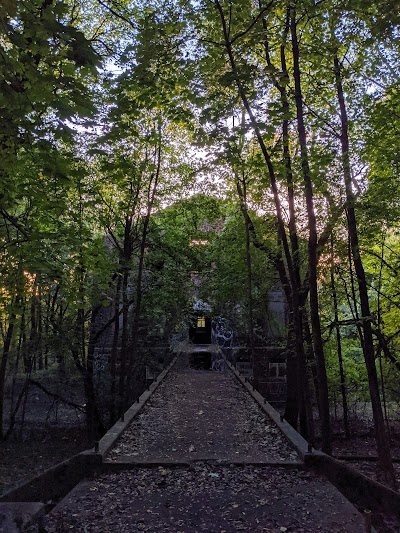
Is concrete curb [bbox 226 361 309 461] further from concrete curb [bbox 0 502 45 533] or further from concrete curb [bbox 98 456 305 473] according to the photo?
concrete curb [bbox 0 502 45 533]

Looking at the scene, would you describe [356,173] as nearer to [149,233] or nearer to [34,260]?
[34,260]

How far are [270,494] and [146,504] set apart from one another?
1.46 m

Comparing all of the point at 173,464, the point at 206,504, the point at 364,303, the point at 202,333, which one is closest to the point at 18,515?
the point at 206,504

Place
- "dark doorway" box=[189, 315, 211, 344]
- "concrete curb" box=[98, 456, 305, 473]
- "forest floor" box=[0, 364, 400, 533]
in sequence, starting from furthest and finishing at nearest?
"dark doorway" box=[189, 315, 211, 344], "concrete curb" box=[98, 456, 305, 473], "forest floor" box=[0, 364, 400, 533]

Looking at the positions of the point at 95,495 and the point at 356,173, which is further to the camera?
the point at 356,173

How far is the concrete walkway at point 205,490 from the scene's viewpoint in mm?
4492

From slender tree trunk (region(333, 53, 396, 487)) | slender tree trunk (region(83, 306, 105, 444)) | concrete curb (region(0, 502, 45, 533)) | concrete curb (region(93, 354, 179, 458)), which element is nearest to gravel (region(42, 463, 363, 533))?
concrete curb (region(0, 502, 45, 533))

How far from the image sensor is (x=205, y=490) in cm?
543

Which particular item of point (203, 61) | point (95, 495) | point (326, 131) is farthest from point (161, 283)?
point (95, 495)

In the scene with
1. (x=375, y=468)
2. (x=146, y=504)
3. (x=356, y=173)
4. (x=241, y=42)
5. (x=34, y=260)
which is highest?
(x=241, y=42)

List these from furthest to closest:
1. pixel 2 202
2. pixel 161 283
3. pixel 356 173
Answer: pixel 161 283
pixel 356 173
pixel 2 202

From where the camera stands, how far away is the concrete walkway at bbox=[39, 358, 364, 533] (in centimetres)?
449

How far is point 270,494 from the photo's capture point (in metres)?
5.29

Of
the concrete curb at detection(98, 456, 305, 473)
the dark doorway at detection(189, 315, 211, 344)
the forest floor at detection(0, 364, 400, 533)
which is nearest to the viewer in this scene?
the forest floor at detection(0, 364, 400, 533)
